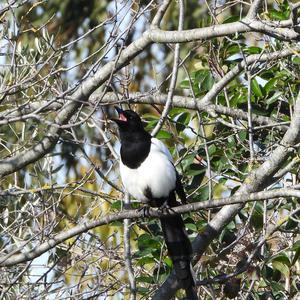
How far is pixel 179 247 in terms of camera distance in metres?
5.42

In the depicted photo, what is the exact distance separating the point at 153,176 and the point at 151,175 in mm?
17

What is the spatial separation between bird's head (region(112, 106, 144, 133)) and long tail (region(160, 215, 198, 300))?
55 centimetres

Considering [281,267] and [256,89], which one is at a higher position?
[256,89]

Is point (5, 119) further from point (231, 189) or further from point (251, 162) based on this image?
point (231, 189)

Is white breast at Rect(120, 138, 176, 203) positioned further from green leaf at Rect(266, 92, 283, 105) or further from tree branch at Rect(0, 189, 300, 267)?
tree branch at Rect(0, 189, 300, 267)

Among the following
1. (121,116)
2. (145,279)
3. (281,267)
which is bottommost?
(281,267)

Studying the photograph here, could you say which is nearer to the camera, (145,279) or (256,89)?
(145,279)

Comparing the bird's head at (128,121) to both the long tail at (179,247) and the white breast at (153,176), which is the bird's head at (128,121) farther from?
the long tail at (179,247)

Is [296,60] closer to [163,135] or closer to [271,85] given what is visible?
[271,85]

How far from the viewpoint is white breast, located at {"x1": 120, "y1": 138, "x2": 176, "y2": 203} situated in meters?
5.48

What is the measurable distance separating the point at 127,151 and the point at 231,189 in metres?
0.63

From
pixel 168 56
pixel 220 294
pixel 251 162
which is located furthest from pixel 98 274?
pixel 168 56

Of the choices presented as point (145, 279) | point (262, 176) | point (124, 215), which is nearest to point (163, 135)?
point (145, 279)

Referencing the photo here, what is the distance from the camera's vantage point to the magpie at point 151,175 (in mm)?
5457
